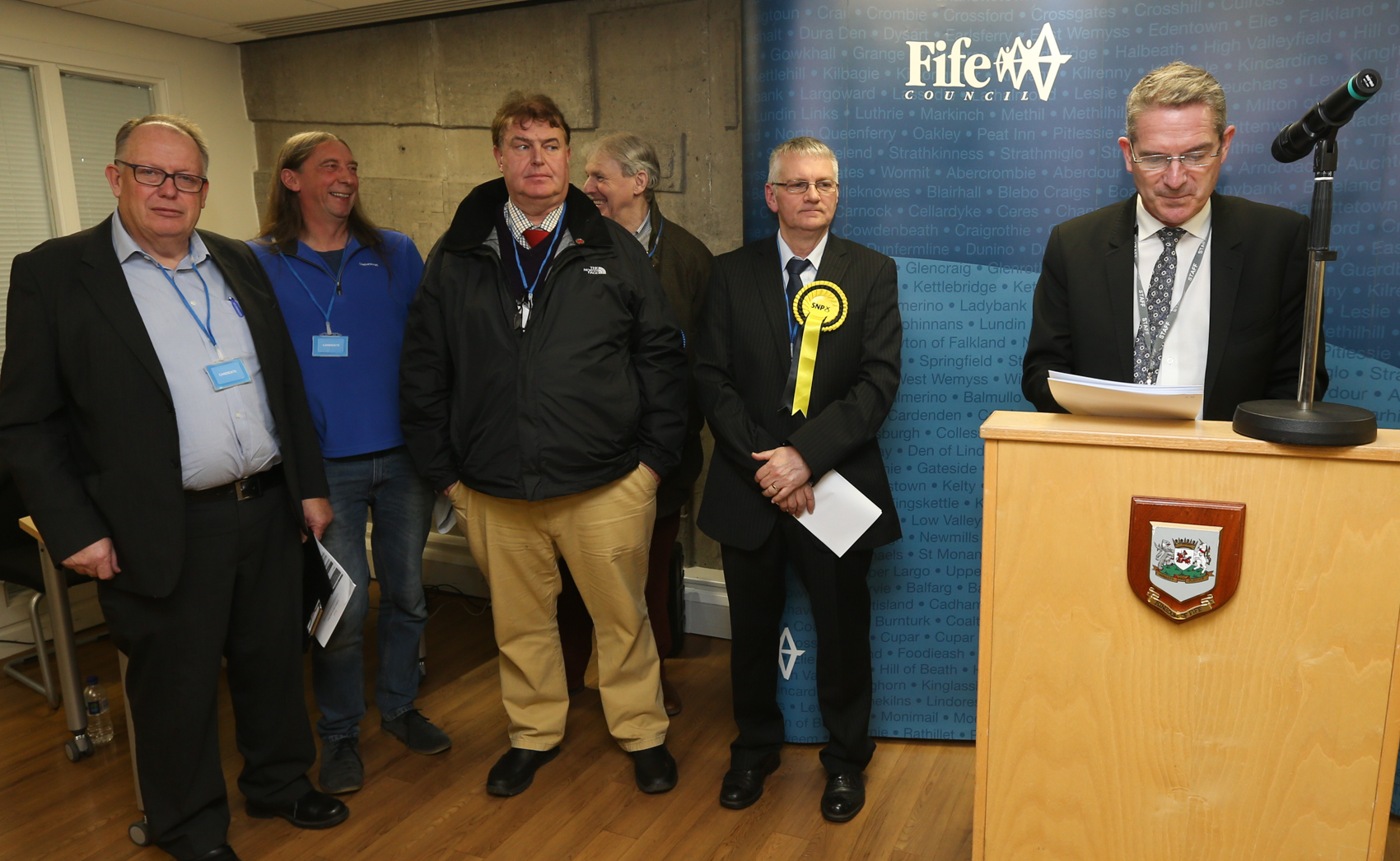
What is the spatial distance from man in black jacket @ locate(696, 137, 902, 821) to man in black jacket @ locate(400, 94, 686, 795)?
219 mm

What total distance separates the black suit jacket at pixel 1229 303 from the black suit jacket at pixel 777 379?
494mm

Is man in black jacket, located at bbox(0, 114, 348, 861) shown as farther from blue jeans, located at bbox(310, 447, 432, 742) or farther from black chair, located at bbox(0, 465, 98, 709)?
black chair, located at bbox(0, 465, 98, 709)

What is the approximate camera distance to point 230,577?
2350mm

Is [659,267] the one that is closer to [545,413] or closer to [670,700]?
[545,413]

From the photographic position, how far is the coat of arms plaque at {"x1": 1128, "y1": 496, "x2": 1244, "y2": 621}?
1386mm

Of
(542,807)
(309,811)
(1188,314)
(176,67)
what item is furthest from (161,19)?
(1188,314)

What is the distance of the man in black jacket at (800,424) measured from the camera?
246cm

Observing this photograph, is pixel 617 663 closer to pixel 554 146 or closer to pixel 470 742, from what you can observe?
pixel 470 742

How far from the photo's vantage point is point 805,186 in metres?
2.45

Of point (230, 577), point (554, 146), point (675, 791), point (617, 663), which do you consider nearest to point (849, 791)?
point (675, 791)

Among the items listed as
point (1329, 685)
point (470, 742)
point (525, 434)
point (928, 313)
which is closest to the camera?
point (1329, 685)

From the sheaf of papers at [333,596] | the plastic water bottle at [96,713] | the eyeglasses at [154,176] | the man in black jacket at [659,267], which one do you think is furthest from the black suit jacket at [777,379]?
the plastic water bottle at [96,713]

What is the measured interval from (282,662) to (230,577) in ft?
1.06

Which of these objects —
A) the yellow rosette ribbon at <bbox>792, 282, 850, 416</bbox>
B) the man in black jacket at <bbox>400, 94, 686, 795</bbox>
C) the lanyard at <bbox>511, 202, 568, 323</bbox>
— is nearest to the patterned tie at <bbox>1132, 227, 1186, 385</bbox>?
the yellow rosette ribbon at <bbox>792, 282, 850, 416</bbox>
